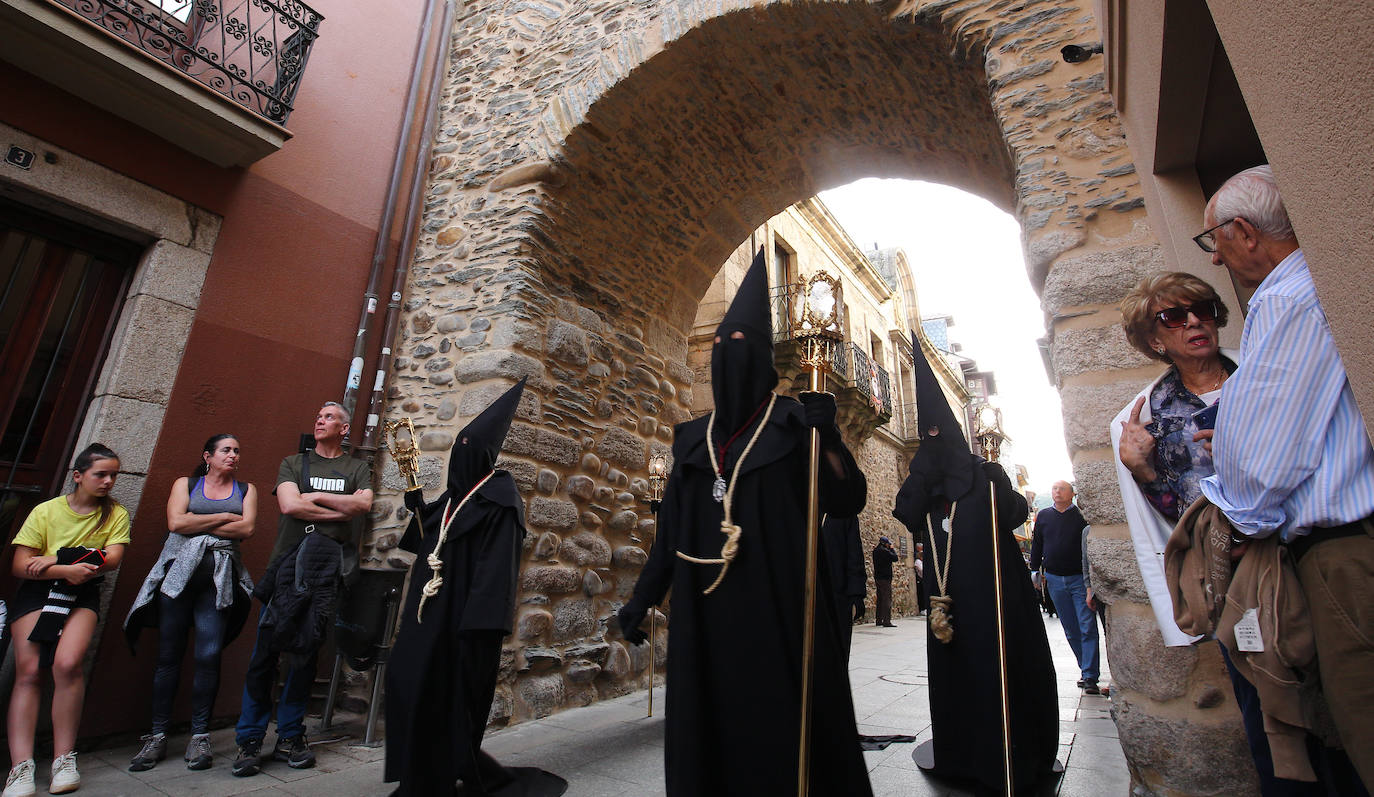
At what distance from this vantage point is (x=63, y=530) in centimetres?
304

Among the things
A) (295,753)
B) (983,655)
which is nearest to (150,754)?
(295,753)

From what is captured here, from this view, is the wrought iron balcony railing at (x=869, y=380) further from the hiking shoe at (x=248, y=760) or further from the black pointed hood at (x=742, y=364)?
the hiking shoe at (x=248, y=760)

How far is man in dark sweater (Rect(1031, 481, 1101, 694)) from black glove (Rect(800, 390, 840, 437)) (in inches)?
160

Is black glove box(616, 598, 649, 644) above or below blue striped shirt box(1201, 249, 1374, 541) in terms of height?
below

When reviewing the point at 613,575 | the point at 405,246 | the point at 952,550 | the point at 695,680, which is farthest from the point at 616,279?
the point at 695,680

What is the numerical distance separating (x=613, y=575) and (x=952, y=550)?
305 centimetres

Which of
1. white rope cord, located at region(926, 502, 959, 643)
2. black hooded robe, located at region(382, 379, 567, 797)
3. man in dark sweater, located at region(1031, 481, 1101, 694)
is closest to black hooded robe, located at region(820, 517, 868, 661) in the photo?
white rope cord, located at region(926, 502, 959, 643)

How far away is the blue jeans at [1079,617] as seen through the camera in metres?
4.94

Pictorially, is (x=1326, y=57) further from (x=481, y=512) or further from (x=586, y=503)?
(x=586, y=503)

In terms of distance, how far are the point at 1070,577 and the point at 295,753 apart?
5443 mm

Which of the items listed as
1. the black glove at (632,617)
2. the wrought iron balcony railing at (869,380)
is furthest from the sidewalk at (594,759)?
the wrought iron balcony railing at (869,380)

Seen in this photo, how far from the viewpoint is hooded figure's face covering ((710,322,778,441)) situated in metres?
2.25

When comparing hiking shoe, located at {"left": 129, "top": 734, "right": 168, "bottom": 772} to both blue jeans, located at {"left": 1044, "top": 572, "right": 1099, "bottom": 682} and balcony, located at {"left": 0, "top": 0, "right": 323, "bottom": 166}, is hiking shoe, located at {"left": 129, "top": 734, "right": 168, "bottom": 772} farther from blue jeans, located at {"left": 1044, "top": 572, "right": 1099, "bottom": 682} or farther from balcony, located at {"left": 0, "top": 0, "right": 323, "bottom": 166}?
blue jeans, located at {"left": 1044, "top": 572, "right": 1099, "bottom": 682}

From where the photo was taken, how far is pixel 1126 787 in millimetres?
2625
